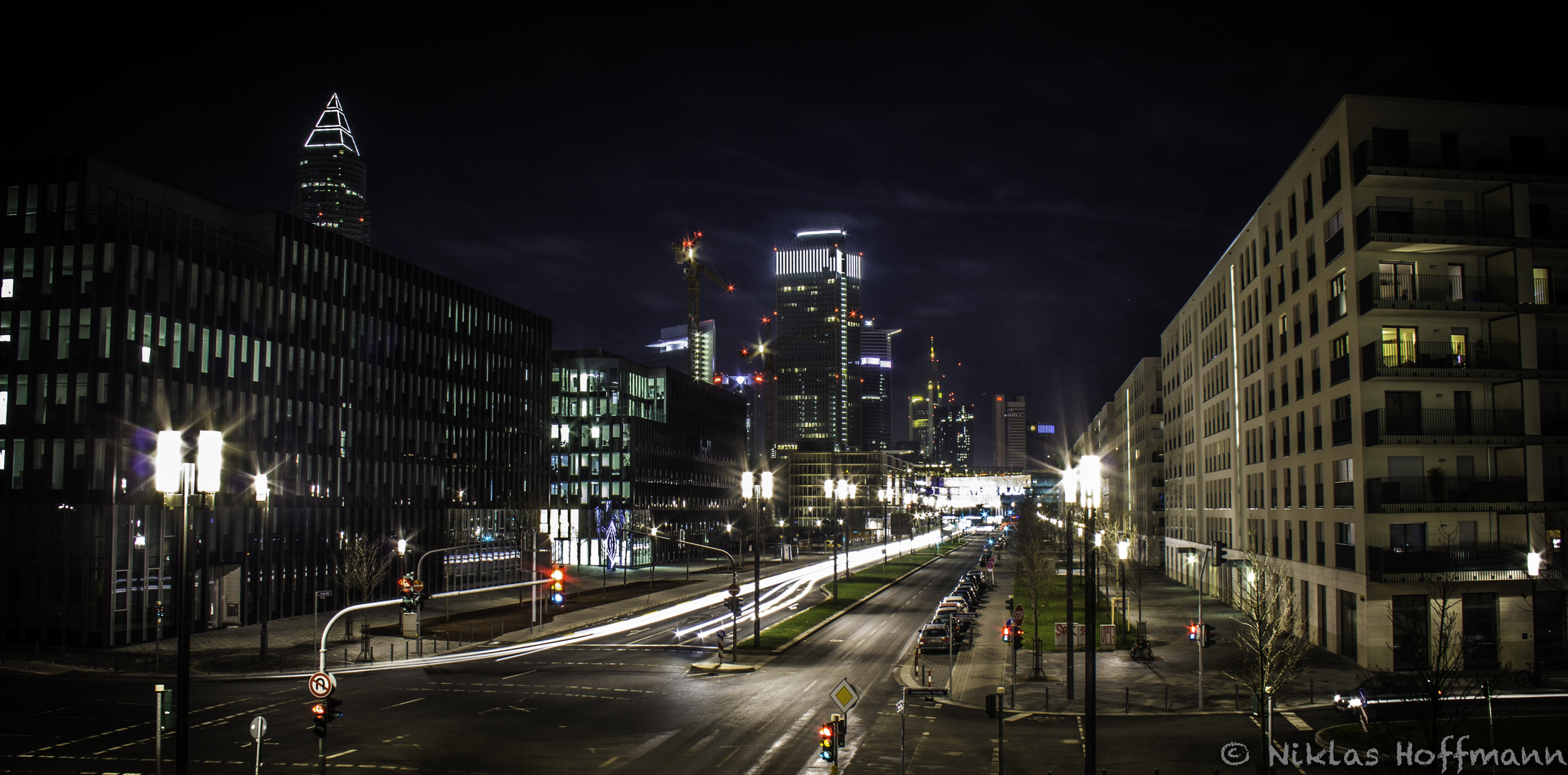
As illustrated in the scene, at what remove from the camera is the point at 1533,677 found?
132 ft

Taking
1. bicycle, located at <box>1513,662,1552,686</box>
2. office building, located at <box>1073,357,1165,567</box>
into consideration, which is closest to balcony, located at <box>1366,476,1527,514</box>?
bicycle, located at <box>1513,662,1552,686</box>

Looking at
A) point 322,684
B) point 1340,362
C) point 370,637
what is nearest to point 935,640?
point 1340,362

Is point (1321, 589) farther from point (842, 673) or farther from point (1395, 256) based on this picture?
point (842, 673)

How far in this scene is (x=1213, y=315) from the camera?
78625 millimetres

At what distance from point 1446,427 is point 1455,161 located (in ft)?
37.8

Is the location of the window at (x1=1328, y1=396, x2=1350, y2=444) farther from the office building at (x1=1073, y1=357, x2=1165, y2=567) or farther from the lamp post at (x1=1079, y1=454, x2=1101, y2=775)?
the office building at (x1=1073, y1=357, x2=1165, y2=567)

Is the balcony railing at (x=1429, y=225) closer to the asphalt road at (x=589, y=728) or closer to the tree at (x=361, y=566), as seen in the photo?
the asphalt road at (x=589, y=728)

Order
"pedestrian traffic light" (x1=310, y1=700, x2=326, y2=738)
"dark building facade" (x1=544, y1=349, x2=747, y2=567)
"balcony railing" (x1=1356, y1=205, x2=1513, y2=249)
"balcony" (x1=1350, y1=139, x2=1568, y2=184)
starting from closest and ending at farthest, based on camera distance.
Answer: "pedestrian traffic light" (x1=310, y1=700, x2=326, y2=738) → "balcony railing" (x1=1356, y1=205, x2=1513, y2=249) → "balcony" (x1=1350, y1=139, x2=1568, y2=184) → "dark building facade" (x1=544, y1=349, x2=747, y2=567)

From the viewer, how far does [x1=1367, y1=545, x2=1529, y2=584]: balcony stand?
4297 cm

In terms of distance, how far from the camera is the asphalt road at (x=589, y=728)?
2889 cm

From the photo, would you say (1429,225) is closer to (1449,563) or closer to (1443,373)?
(1443,373)

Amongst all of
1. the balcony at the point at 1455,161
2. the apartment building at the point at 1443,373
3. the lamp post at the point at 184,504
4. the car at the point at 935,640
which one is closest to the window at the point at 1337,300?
the apartment building at the point at 1443,373

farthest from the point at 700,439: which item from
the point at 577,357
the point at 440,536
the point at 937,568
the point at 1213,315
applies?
the point at 1213,315

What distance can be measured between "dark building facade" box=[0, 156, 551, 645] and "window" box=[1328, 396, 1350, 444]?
1860 inches
